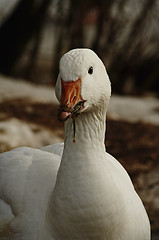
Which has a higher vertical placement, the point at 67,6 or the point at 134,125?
the point at 67,6

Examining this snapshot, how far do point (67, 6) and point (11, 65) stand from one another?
182cm

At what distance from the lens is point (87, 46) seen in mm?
7922

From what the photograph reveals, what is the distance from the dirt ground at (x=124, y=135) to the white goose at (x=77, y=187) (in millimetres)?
1696

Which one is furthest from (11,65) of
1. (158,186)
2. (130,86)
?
(158,186)

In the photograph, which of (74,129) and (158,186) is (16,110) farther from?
(74,129)

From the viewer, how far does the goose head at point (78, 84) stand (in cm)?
170

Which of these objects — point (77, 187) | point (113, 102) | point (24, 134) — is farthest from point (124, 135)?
point (77, 187)

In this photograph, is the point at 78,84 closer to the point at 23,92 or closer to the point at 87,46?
the point at 23,92

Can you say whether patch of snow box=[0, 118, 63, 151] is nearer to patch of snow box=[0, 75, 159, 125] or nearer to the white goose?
patch of snow box=[0, 75, 159, 125]

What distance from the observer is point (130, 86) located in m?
8.84

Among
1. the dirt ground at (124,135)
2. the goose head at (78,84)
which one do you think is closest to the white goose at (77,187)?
the goose head at (78,84)

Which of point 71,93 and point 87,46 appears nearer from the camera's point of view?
point 71,93

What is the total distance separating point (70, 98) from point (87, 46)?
6.39 meters

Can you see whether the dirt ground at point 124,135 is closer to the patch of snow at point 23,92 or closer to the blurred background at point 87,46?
the blurred background at point 87,46
